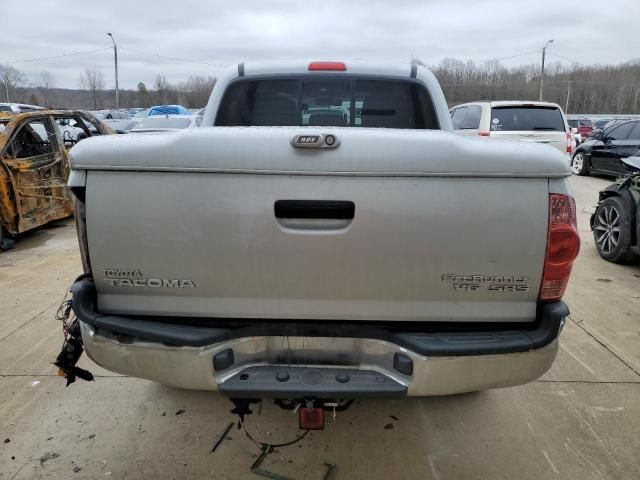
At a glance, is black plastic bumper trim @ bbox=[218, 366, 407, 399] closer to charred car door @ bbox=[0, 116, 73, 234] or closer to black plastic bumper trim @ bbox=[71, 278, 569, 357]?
black plastic bumper trim @ bbox=[71, 278, 569, 357]

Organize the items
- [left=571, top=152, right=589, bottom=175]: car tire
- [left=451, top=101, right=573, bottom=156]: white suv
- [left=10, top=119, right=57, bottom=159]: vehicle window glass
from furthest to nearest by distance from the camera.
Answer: [left=571, top=152, right=589, bottom=175]: car tire
[left=451, top=101, right=573, bottom=156]: white suv
[left=10, top=119, right=57, bottom=159]: vehicle window glass

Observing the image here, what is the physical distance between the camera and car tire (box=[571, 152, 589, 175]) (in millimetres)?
13945

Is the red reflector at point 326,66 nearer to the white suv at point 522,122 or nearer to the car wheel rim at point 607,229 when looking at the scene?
the car wheel rim at point 607,229

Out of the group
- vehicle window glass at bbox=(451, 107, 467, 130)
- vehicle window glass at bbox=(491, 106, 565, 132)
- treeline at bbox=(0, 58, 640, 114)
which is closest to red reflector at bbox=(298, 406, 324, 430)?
vehicle window glass at bbox=(491, 106, 565, 132)

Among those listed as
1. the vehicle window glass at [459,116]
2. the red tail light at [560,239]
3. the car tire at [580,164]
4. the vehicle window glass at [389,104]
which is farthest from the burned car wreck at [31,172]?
the car tire at [580,164]

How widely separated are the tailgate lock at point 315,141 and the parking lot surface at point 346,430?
67.5 inches

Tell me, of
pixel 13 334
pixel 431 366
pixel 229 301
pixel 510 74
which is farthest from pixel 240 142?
pixel 510 74

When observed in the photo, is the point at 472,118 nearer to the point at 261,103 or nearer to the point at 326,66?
the point at 326,66

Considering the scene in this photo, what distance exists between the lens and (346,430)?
116 inches

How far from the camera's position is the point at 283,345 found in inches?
84.9

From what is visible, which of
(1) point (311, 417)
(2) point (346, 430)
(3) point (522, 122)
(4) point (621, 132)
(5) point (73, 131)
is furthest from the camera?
(4) point (621, 132)

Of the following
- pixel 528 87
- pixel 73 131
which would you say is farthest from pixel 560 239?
pixel 528 87

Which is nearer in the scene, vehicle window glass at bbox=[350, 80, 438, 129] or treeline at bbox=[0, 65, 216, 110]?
vehicle window glass at bbox=[350, 80, 438, 129]

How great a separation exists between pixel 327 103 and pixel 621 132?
12.0m
